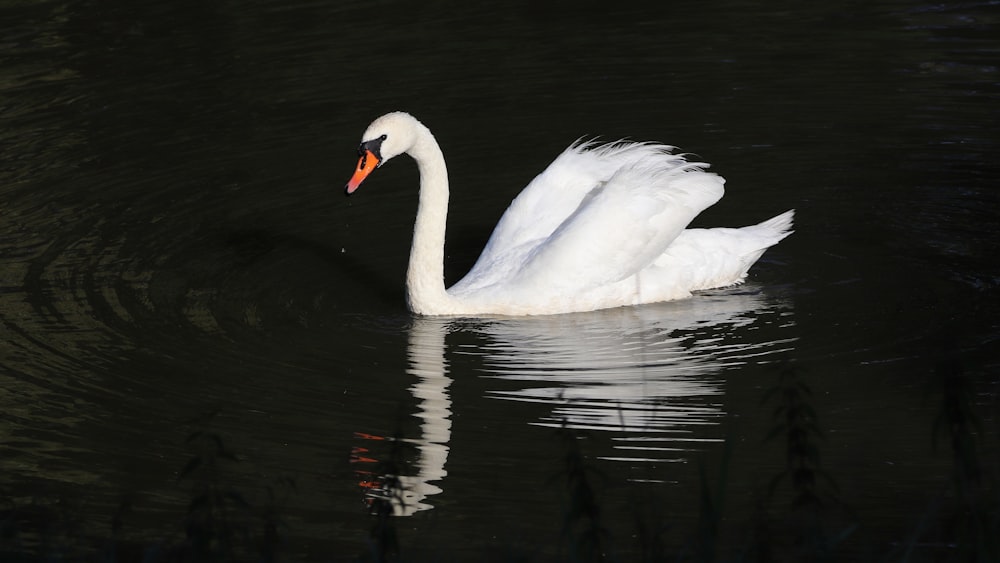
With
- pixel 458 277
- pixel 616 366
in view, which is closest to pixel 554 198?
pixel 458 277

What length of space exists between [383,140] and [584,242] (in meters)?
1.31

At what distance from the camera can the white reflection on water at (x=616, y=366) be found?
7.18 meters

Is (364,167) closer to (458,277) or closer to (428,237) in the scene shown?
(428,237)

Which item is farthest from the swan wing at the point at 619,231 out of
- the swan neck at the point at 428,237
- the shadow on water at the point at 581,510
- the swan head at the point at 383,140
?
the swan head at the point at 383,140

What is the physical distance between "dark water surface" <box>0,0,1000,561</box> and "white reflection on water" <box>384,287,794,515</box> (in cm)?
3

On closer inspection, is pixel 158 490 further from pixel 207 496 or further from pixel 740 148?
pixel 740 148

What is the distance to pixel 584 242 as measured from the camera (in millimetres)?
9148

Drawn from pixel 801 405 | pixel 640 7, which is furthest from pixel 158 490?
pixel 640 7

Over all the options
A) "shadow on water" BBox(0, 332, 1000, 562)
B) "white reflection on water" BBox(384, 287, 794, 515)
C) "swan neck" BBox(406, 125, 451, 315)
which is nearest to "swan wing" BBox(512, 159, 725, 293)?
"white reflection on water" BBox(384, 287, 794, 515)

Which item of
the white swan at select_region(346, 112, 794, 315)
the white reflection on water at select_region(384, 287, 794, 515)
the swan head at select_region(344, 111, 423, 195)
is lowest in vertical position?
the white reflection on water at select_region(384, 287, 794, 515)

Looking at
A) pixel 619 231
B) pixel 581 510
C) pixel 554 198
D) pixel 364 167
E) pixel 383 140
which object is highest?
pixel 383 140

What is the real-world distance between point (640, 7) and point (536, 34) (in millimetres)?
1337

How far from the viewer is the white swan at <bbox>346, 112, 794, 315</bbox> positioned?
915cm

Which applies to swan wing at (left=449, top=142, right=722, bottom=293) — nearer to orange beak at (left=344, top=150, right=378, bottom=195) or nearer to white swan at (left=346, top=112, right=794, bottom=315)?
white swan at (left=346, top=112, right=794, bottom=315)
